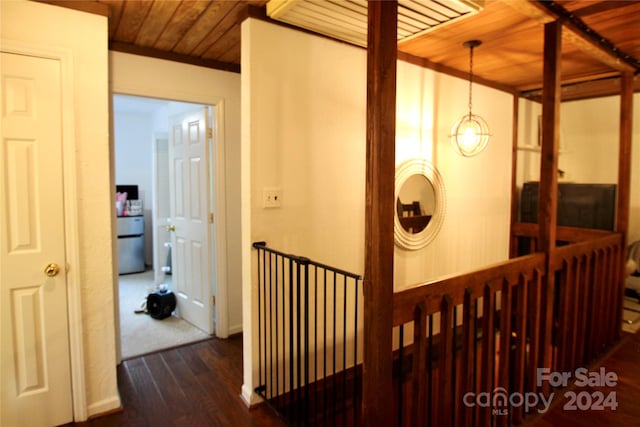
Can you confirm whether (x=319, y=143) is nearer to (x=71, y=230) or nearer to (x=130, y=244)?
(x=71, y=230)

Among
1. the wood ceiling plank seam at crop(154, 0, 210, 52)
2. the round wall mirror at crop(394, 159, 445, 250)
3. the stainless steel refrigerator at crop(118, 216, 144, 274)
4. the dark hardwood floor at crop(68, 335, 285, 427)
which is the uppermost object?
the wood ceiling plank seam at crop(154, 0, 210, 52)

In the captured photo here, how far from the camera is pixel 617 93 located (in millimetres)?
3994

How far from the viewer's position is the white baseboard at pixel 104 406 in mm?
2164

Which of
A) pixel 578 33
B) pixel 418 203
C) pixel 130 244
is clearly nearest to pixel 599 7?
pixel 578 33

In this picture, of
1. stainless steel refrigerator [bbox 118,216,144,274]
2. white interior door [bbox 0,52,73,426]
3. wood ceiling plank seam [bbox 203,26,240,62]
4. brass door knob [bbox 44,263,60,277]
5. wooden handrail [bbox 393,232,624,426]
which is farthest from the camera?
stainless steel refrigerator [bbox 118,216,144,274]

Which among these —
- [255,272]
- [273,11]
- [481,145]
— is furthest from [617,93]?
[255,272]

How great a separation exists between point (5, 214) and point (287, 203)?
152cm

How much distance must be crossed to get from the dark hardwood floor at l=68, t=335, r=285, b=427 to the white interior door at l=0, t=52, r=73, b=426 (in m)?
0.37

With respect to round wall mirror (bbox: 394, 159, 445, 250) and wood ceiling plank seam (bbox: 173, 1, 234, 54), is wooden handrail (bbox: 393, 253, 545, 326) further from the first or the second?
wood ceiling plank seam (bbox: 173, 1, 234, 54)

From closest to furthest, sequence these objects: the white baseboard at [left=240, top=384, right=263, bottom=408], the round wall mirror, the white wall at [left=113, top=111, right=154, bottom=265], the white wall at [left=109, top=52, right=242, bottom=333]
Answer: the white baseboard at [left=240, top=384, right=263, bottom=408] → the white wall at [left=109, top=52, right=242, bottom=333] → the round wall mirror → the white wall at [left=113, top=111, right=154, bottom=265]

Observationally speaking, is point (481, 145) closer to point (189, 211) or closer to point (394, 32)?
point (394, 32)

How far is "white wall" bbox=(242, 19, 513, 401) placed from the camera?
2.18 meters

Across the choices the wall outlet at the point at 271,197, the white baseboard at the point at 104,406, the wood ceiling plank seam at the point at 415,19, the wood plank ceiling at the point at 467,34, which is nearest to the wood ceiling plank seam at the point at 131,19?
the wood plank ceiling at the point at 467,34

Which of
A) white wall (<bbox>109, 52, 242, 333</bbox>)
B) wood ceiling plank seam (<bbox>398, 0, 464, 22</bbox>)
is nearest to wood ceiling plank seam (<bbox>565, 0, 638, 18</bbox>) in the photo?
wood ceiling plank seam (<bbox>398, 0, 464, 22</bbox>)
